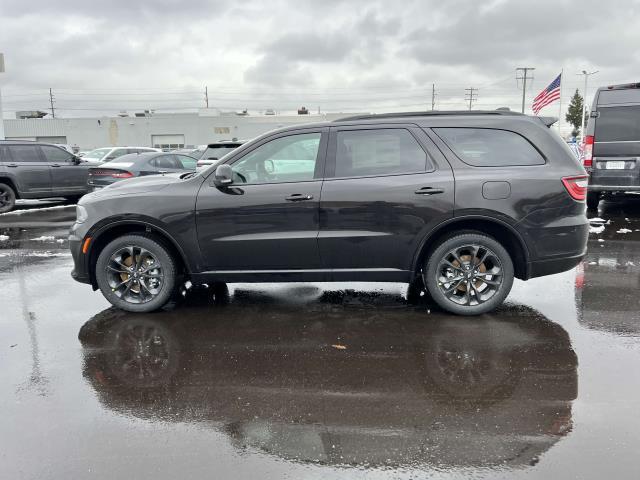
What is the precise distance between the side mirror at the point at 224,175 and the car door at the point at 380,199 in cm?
86

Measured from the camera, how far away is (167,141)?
65000 millimetres

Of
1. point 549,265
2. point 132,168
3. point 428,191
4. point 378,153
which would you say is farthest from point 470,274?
point 132,168

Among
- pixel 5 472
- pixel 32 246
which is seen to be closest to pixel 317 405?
pixel 5 472

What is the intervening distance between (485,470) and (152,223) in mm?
3535

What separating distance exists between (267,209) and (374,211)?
98cm

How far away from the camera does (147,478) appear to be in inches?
105

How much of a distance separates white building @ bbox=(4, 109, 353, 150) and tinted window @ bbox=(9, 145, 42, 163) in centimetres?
5002

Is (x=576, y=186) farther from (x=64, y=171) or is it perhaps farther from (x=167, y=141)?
(x=167, y=141)

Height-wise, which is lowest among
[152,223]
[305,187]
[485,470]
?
[485,470]

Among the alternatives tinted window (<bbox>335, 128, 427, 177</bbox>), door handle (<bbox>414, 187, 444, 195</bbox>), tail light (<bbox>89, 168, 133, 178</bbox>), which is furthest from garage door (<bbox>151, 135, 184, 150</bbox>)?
door handle (<bbox>414, 187, 444, 195</bbox>)

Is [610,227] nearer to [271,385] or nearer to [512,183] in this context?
[512,183]

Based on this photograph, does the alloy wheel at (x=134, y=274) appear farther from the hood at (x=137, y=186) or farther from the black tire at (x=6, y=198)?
the black tire at (x=6, y=198)

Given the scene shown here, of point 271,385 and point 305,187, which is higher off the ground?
point 305,187

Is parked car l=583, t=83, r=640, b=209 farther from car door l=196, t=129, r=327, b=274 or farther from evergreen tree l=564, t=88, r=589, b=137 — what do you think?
evergreen tree l=564, t=88, r=589, b=137
